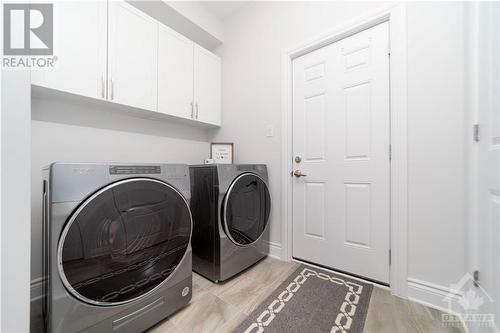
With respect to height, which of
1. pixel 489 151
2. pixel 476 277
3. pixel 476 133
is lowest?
pixel 476 277

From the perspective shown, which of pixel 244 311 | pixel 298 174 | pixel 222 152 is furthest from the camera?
pixel 222 152

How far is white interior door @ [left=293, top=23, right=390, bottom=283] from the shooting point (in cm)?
140

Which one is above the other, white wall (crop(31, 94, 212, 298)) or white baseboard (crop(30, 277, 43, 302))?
white wall (crop(31, 94, 212, 298))

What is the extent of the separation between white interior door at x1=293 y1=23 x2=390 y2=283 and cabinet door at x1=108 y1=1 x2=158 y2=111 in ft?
4.25

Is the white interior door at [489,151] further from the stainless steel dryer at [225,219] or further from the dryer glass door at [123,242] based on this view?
the dryer glass door at [123,242]

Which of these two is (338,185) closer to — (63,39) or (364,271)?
(364,271)

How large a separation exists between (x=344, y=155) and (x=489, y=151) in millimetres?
748

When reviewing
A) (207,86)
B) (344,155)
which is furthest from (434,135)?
(207,86)

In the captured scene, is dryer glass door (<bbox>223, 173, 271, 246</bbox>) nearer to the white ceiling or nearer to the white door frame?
the white door frame

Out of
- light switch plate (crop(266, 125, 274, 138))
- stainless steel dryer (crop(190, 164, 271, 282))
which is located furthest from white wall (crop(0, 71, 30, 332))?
light switch plate (crop(266, 125, 274, 138))

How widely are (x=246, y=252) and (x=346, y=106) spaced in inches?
57.6

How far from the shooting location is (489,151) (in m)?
0.91

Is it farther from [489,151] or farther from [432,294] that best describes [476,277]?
[489,151]

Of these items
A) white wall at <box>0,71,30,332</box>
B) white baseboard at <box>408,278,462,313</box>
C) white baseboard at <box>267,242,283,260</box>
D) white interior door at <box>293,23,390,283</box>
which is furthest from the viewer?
white baseboard at <box>267,242,283,260</box>
